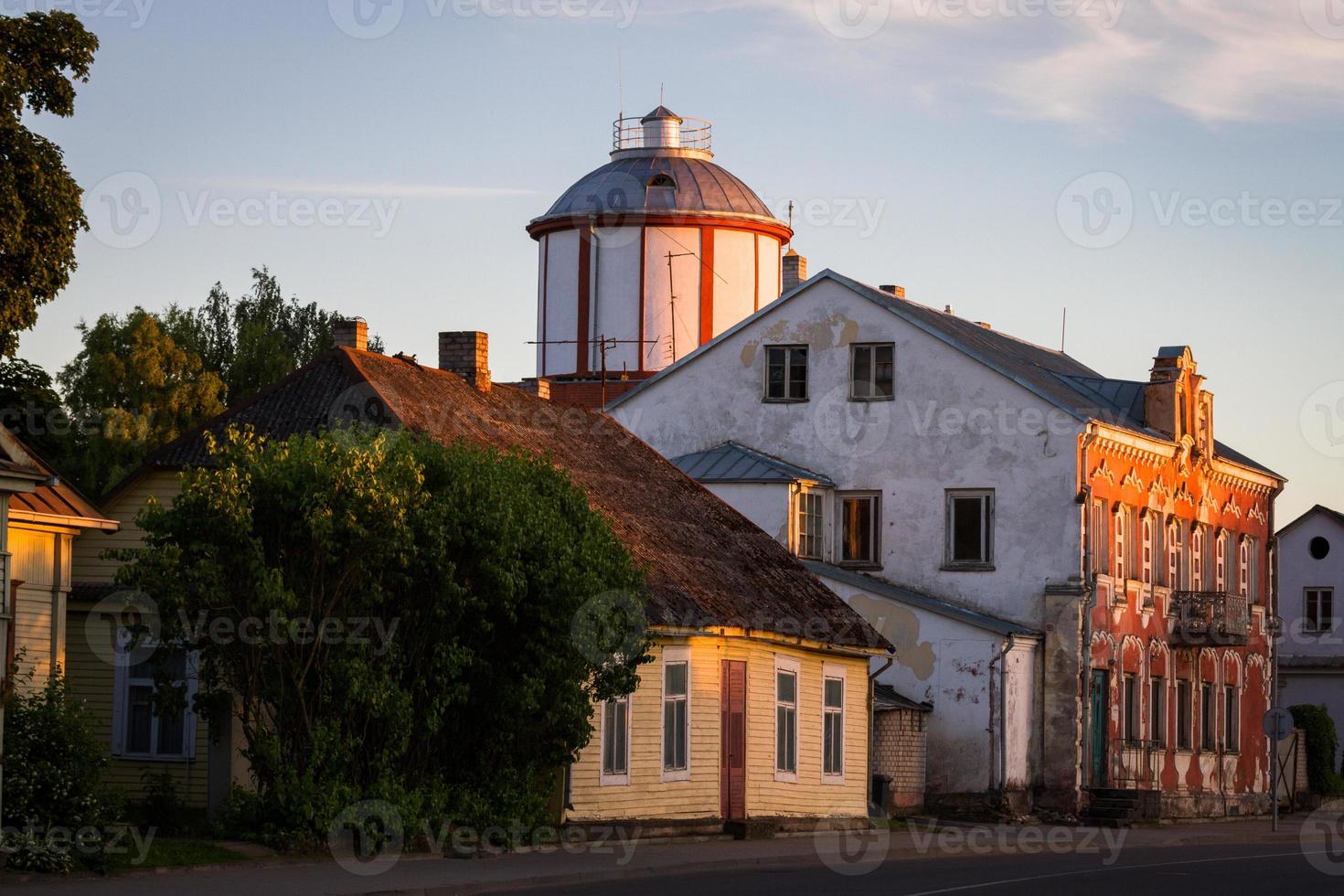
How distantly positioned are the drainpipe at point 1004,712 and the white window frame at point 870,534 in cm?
378

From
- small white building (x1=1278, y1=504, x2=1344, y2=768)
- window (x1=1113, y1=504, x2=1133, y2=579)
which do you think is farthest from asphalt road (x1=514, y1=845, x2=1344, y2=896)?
small white building (x1=1278, y1=504, x2=1344, y2=768)

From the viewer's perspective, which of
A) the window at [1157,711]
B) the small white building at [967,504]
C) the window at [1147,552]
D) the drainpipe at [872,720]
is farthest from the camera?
the window at [1157,711]

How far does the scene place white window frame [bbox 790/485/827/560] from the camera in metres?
41.3

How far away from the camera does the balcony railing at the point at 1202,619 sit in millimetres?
46156

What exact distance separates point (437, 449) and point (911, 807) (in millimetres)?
16290

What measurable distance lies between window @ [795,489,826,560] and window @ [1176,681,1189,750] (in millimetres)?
9537

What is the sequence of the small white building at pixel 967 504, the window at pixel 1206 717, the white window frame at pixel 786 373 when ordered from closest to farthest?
the small white building at pixel 967 504
the white window frame at pixel 786 373
the window at pixel 1206 717

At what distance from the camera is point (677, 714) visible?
98.4 ft

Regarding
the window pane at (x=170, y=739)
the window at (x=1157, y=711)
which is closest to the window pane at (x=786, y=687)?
the window pane at (x=170, y=739)

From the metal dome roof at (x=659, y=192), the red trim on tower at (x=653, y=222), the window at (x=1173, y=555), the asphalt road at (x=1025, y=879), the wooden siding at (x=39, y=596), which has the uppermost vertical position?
the metal dome roof at (x=659, y=192)

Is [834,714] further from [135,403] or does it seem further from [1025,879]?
[135,403]

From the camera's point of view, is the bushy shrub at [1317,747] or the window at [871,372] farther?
the bushy shrub at [1317,747]

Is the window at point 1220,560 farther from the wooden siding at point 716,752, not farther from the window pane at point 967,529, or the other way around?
the wooden siding at point 716,752

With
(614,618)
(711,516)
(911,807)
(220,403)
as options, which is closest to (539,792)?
A: (614,618)
